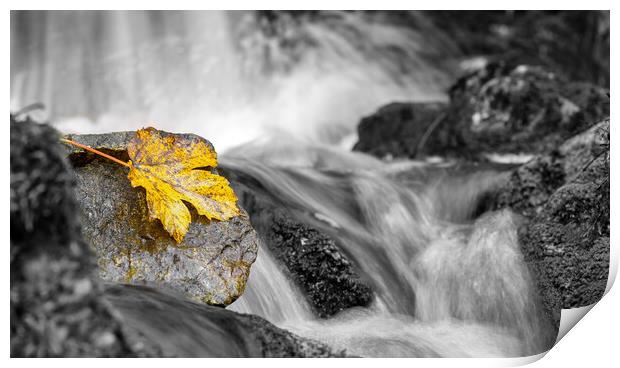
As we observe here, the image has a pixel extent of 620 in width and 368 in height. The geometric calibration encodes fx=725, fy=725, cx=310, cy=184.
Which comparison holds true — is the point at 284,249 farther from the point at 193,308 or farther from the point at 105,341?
the point at 105,341

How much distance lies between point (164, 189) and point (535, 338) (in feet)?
3.08

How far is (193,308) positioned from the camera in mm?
1295

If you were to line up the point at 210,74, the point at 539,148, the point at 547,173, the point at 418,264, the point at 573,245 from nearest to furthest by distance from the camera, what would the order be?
the point at 573,245 < the point at 418,264 < the point at 547,173 < the point at 539,148 < the point at 210,74

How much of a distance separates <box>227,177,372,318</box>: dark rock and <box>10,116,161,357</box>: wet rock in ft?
2.85

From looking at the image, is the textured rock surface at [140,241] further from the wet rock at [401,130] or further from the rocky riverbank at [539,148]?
the wet rock at [401,130]

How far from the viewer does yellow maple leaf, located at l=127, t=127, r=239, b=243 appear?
4.76 ft

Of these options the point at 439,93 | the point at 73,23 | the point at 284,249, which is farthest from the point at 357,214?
the point at 439,93

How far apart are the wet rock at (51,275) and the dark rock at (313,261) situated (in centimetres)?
87

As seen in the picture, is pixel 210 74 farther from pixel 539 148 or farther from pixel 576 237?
pixel 576 237

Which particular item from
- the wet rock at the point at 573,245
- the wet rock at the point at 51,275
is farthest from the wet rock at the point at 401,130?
the wet rock at the point at 51,275

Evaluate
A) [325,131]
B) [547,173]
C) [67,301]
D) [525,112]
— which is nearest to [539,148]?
[525,112]

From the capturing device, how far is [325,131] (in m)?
3.80

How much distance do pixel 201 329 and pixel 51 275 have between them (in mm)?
376

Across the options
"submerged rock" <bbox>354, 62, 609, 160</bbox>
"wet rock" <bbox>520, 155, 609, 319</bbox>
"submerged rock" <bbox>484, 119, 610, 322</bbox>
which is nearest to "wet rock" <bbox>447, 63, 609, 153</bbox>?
"submerged rock" <bbox>354, 62, 609, 160</bbox>
